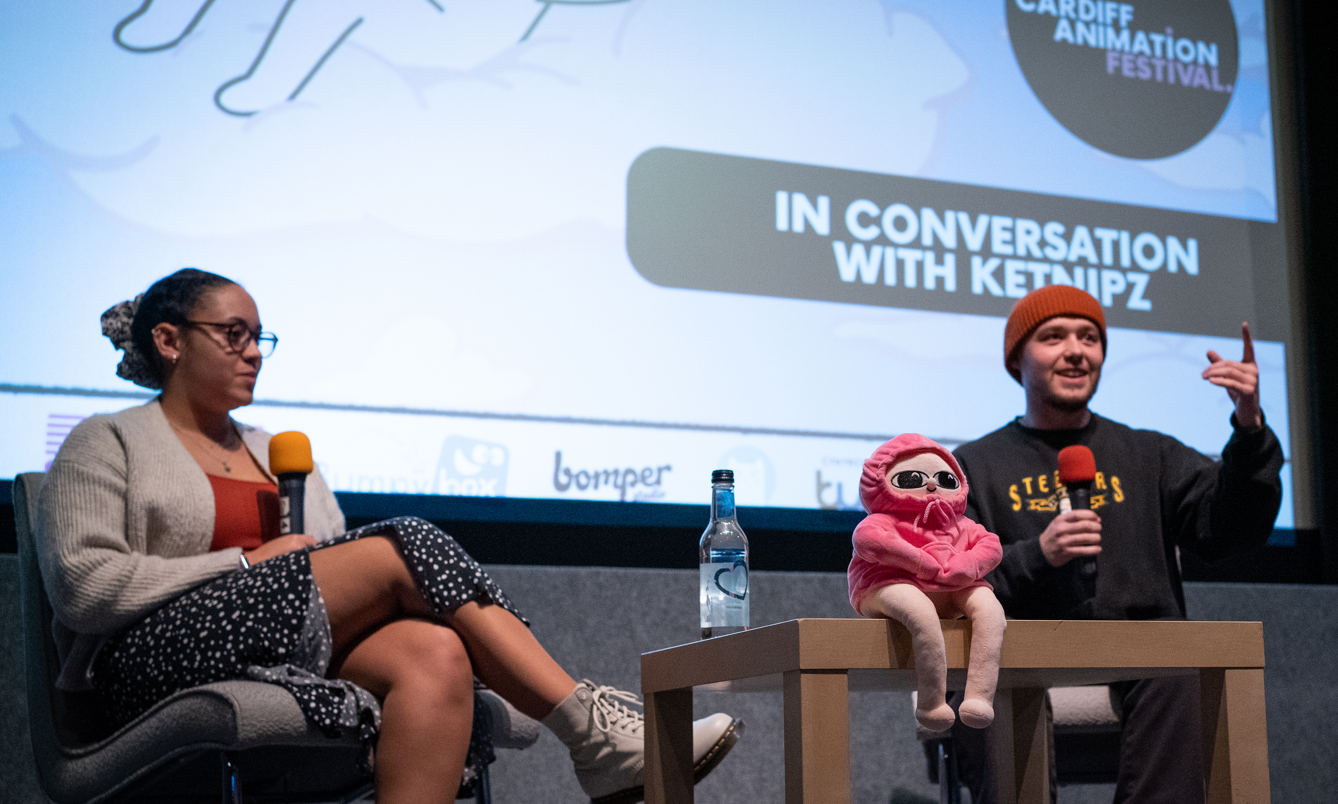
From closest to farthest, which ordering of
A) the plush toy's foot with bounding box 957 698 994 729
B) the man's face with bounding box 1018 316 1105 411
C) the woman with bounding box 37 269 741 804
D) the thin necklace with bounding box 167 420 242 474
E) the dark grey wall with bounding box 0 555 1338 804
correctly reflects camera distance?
the plush toy's foot with bounding box 957 698 994 729, the woman with bounding box 37 269 741 804, the thin necklace with bounding box 167 420 242 474, the man's face with bounding box 1018 316 1105 411, the dark grey wall with bounding box 0 555 1338 804

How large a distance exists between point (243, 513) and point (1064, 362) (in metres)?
1.39

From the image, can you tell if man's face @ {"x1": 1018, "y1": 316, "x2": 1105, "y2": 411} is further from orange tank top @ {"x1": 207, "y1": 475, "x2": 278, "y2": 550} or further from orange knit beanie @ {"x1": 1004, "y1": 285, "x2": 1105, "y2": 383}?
orange tank top @ {"x1": 207, "y1": 475, "x2": 278, "y2": 550}

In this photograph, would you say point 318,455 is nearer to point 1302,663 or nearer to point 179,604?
point 179,604

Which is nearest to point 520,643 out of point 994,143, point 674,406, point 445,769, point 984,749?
point 445,769

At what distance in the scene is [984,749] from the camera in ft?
5.82

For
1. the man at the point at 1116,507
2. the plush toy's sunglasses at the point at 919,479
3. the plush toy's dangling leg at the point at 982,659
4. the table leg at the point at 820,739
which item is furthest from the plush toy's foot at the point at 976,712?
the man at the point at 1116,507

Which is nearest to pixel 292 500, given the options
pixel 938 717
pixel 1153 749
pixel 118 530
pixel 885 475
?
pixel 118 530

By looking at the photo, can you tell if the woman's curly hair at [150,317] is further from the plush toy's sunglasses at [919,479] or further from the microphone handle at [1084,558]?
the microphone handle at [1084,558]

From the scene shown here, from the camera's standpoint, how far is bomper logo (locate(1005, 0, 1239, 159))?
9.32ft

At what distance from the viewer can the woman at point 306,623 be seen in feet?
4.76

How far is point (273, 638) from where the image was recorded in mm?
1470

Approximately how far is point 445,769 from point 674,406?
114 cm

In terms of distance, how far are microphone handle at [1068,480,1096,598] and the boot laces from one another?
0.70m

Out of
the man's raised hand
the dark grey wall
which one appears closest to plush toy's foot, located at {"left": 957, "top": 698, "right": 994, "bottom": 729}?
the man's raised hand
